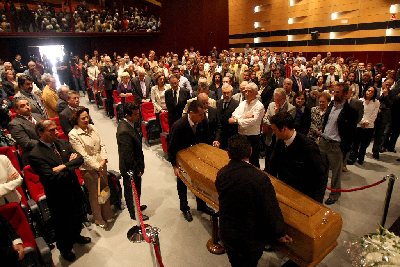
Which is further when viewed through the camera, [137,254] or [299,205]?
[137,254]

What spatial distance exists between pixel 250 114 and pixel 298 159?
150cm

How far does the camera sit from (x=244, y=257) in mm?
1998

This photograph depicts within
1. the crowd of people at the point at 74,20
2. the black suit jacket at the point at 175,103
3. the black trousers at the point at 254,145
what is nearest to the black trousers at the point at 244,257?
the black trousers at the point at 254,145

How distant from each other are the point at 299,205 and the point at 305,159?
0.41 meters

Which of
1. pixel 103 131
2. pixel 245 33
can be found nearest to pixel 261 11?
pixel 245 33

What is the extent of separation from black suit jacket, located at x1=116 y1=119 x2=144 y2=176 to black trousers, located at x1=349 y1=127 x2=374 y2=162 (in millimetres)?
3847

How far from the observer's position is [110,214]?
3551mm

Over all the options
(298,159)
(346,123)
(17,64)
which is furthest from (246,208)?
(17,64)

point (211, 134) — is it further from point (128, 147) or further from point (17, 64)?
point (17, 64)

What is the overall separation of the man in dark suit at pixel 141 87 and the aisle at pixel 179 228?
2.50m

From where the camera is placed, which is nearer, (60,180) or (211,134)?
(60,180)

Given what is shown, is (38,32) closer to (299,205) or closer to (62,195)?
(62,195)

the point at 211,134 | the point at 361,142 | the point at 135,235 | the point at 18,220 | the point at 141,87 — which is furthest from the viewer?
the point at 141,87

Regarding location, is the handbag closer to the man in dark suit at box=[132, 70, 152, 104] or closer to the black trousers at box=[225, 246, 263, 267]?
the black trousers at box=[225, 246, 263, 267]
